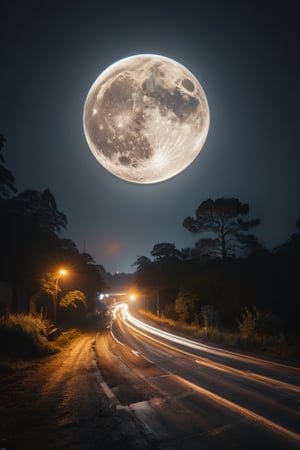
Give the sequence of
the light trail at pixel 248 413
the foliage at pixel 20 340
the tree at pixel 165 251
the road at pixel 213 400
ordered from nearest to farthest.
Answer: the road at pixel 213 400 → the light trail at pixel 248 413 → the foliage at pixel 20 340 → the tree at pixel 165 251

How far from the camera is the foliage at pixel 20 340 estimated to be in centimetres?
1484

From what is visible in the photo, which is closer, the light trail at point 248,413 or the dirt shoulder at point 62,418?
the dirt shoulder at point 62,418

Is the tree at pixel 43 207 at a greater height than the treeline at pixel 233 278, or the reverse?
the tree at pixel 43 207

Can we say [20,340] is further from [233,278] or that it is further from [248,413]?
[233,278]

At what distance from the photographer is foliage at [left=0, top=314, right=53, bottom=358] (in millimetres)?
14836

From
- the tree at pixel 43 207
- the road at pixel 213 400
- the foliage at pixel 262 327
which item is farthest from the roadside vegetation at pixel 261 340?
the tree at pixel 43 207

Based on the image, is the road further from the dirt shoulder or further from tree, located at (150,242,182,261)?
tree, located at (150,242,182,261)

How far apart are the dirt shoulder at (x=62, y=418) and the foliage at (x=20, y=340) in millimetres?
4241

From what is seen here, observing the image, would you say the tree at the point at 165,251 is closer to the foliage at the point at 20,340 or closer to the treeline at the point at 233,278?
the treeline at the point at 233,278

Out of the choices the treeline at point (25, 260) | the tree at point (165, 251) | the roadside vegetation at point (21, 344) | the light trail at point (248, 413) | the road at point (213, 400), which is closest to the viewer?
the road at point (213, 400)

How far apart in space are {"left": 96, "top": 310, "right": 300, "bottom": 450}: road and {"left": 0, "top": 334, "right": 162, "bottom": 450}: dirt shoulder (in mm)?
484

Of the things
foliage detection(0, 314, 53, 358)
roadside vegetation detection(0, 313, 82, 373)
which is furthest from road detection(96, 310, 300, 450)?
foliage detection(0, 314, 53, 358)

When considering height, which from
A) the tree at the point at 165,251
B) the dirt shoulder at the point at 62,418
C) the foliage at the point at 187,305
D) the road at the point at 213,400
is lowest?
the dirt shoulder at the point at 62,418

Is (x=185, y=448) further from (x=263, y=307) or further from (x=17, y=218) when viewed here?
(x=263, y=307)
